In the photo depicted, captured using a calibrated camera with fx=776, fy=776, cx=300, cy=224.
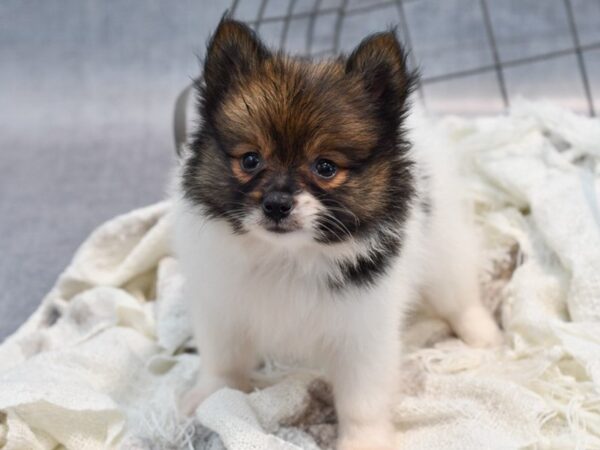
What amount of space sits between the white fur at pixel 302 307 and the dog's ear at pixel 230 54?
1.06ft

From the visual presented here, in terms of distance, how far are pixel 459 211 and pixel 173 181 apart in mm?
976

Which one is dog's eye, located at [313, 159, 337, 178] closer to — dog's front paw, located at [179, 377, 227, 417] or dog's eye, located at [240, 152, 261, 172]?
dog's eye, located at [240, 152, 261, 172]

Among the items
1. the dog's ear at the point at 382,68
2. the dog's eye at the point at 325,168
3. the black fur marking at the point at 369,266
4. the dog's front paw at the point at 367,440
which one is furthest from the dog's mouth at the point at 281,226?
the dog's front paw at the point at 367,440

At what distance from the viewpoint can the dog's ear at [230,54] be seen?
1.85 m

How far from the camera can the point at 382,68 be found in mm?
1844

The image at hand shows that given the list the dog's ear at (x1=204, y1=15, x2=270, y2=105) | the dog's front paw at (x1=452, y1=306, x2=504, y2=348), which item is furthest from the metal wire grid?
the dog's ear at (x1=204, y1=15, x2=270, y2=105)

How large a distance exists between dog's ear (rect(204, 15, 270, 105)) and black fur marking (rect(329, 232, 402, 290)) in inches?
20.4

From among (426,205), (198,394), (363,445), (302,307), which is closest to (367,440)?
(363,445)

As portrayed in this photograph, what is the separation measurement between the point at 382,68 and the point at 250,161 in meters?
0.40

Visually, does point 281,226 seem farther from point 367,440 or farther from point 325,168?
point 367,440

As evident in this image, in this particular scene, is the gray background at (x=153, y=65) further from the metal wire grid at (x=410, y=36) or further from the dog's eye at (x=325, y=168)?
the dog's eye at (x=325, y=168)

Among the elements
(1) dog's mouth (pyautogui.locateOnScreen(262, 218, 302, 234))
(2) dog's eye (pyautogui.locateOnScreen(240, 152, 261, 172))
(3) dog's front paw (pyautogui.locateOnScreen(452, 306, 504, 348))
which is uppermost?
(2) dog's eye (pyautogui.locateOnScreen(240, 152, 261, 172))

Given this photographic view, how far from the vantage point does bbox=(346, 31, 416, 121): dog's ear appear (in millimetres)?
1838

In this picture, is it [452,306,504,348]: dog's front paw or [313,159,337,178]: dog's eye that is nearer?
[313,159,337,178]: dog's eye
